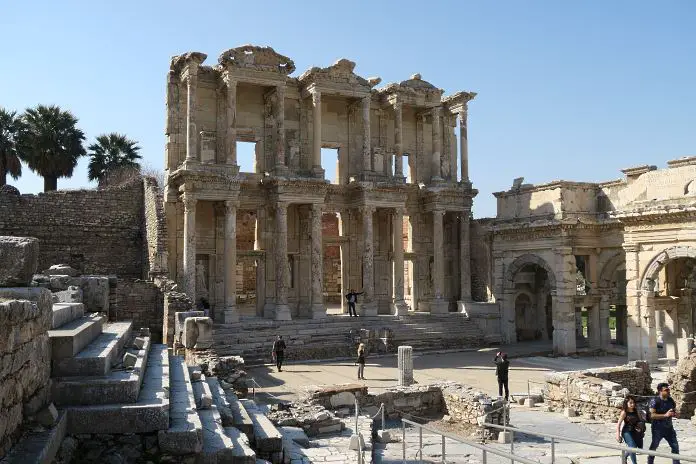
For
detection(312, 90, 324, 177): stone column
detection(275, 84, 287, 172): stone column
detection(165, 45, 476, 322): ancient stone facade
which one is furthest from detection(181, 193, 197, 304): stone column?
detection(312, 90, 324, 177): stone column

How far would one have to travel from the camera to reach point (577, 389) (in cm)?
1627

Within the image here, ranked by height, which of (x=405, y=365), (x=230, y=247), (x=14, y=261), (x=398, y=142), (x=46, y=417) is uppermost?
(x=398, y=142)

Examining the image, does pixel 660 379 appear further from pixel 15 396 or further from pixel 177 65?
pixel 177 65

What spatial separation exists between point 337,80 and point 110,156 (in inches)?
619

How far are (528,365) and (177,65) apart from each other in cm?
1913

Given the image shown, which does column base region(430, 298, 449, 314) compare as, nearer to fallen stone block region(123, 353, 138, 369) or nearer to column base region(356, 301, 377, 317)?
column base region(356, 301, 377, 317)

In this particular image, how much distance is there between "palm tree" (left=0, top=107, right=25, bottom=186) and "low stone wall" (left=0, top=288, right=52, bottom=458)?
30.3 meters

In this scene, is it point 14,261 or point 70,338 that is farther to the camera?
point 70,338

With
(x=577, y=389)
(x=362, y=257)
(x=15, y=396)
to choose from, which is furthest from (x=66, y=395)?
(x=362, y=257)

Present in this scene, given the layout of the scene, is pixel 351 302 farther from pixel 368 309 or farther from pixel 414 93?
pixel 414 93

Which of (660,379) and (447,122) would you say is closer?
(660,379)

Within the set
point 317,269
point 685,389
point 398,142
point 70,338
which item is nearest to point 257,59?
point 398,142

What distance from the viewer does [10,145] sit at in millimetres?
33969

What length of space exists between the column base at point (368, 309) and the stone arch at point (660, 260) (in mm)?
11360
